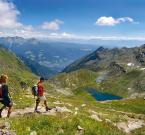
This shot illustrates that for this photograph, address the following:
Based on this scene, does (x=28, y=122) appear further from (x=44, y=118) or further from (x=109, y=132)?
(x=109, y=132)

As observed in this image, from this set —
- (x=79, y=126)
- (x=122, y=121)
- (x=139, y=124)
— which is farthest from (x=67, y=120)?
(x=139, y=124)

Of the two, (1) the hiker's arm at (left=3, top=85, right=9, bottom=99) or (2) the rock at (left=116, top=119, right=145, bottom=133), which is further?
(2) the rock at (left=116, top=119, right=145, bottom=133)

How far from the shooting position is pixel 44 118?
84.1 ft

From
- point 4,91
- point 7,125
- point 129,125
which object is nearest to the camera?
point 7,125

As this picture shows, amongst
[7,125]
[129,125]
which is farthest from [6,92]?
[129,125]

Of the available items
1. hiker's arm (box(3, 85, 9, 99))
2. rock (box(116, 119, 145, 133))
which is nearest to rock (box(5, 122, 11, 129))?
A: hiker's arm (box(3, 85, 9, 99))

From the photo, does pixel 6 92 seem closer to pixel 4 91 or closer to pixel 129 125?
pixel 4 91

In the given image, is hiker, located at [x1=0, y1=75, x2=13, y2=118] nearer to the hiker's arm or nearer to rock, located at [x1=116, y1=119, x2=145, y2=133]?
the hiker's arm

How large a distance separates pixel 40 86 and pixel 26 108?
32.5 feet

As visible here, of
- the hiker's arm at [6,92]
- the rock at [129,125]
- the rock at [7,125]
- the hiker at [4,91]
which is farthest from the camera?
the rock at [129,125]

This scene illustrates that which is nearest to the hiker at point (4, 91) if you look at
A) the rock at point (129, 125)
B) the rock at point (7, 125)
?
the rock at point (7, 125)

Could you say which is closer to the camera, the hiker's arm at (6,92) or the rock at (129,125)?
the hiker's arm at (6,92)

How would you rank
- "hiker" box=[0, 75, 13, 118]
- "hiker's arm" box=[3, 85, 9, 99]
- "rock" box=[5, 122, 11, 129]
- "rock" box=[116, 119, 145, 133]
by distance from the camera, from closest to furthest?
"rock" box=[5, 122, 11, 129]
"hiker" box=[0, 75, 13, 118]
"hiker's arm" box=[3, 85, 9, 99]
"rock" box=[116, 119, 145, 133]

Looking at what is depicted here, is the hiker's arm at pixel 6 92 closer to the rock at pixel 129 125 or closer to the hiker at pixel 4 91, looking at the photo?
the hiker at pixel 4 91
